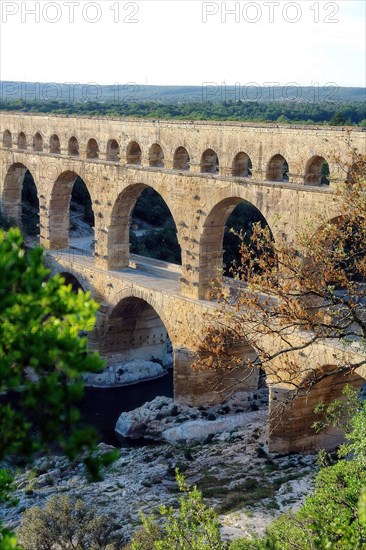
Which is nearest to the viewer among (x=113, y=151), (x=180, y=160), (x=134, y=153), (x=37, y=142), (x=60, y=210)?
(x=180, y=160)

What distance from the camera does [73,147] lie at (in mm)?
24188

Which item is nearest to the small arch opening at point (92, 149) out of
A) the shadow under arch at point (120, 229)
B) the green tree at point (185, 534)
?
the shadow under arch at point (120, 229)

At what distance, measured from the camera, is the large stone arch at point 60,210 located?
24938 millimetres

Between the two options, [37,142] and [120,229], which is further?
[37,142]

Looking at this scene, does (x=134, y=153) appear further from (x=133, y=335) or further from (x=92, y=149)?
(x=133, y=335)

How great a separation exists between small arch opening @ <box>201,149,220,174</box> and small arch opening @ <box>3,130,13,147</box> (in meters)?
11.7

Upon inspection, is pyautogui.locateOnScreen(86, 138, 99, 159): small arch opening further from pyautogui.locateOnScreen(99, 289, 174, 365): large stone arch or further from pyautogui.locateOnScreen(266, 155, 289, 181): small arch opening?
pyautogui.locateOnScreen(266, 155, 289, 181): small arch opening

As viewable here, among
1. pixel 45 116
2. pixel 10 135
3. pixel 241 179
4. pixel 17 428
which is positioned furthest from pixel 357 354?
pixel 10 135

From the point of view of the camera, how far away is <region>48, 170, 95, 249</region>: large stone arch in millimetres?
24938

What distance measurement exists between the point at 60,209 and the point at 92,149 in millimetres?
3078

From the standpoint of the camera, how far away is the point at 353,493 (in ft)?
25.4

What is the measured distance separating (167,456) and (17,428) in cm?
1234

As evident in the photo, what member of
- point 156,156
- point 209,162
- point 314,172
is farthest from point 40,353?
point 156,156

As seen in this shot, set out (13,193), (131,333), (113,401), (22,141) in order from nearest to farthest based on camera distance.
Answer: (113,401)
(131,333)
(22,141)
(13,193)
